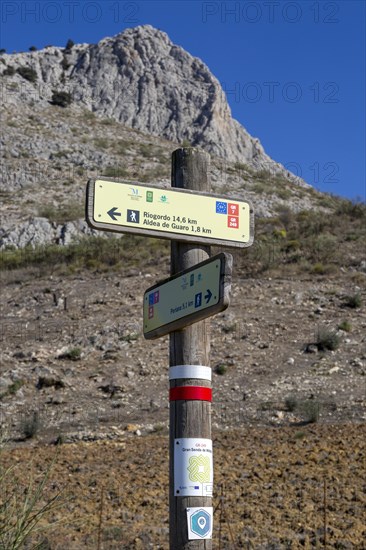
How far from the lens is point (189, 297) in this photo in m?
5.39

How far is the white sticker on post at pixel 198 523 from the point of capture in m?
5.13

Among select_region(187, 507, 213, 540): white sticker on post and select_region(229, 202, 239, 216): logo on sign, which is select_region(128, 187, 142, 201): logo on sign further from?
select_region(187, 507, 213, 540): white sticker on post

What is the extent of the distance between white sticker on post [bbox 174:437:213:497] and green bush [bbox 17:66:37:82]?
190ft

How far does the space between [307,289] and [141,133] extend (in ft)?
113

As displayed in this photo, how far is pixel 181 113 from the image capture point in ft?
206

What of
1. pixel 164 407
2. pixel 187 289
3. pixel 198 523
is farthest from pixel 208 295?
pixel 164 407

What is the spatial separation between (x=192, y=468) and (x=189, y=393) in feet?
1.45

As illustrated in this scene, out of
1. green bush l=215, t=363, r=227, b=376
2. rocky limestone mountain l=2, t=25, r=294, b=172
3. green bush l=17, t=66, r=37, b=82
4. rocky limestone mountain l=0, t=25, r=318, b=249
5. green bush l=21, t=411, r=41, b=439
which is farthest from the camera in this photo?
rocky limestone mountain l=2, t=25, r=294, b=172

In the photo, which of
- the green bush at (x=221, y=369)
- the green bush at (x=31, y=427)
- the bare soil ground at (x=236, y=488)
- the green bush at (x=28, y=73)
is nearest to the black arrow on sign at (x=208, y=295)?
the bare soil ground at (x=236, y=488)

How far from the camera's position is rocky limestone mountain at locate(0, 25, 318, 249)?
4050 cm

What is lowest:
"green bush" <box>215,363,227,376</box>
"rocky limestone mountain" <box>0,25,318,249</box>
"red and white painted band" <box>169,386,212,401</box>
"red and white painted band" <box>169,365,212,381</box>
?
"red and white painted band" <box>169,386,212,401</box>

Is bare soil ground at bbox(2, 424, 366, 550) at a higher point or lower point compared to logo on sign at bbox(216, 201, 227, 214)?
lower

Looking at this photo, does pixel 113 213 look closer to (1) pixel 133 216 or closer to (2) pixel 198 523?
(1) pixel 133 216

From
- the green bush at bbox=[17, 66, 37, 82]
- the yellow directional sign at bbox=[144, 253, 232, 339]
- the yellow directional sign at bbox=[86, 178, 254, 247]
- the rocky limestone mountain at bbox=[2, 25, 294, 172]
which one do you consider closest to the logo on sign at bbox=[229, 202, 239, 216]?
the yellow directional sign at bbox=[86, 178, 254, 247]
